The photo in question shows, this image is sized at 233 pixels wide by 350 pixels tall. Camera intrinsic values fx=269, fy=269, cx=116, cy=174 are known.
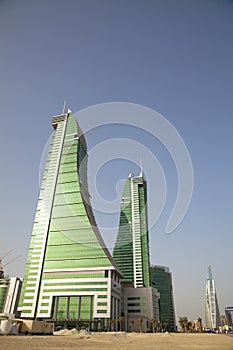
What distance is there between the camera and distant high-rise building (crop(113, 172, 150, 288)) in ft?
317

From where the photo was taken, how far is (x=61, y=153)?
78.6m

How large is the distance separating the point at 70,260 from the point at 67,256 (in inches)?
58.4

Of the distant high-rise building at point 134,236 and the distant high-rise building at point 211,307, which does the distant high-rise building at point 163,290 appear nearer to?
the distant high-rise building at point 134,236

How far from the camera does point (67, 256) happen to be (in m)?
64.4

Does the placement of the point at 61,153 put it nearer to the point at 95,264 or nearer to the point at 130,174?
the point at 95,264

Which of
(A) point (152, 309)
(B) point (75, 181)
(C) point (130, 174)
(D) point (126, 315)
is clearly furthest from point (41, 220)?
(C) point (130, 174)

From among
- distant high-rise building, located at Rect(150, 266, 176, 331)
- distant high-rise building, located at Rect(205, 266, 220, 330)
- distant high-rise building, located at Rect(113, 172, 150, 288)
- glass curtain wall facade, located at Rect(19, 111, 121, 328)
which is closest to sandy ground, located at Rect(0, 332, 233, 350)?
glass curtain wall facade, located at Rect(19, 111, 121, 328)

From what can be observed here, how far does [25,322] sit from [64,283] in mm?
31553

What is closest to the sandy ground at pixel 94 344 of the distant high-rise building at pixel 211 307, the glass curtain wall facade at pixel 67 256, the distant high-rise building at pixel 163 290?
the glass curtain wall facade at pixel 67 256

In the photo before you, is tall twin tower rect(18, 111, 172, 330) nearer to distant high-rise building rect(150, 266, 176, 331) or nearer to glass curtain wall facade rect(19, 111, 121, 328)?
glass curtain wall facade rect(19, 111, 121, 328)

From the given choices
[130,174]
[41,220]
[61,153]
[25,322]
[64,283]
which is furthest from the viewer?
[130,174]

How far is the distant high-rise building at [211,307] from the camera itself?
152087 millimetres

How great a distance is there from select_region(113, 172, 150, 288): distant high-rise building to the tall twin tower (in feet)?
43.1

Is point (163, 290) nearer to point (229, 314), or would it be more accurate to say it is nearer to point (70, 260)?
point (229, 314)
